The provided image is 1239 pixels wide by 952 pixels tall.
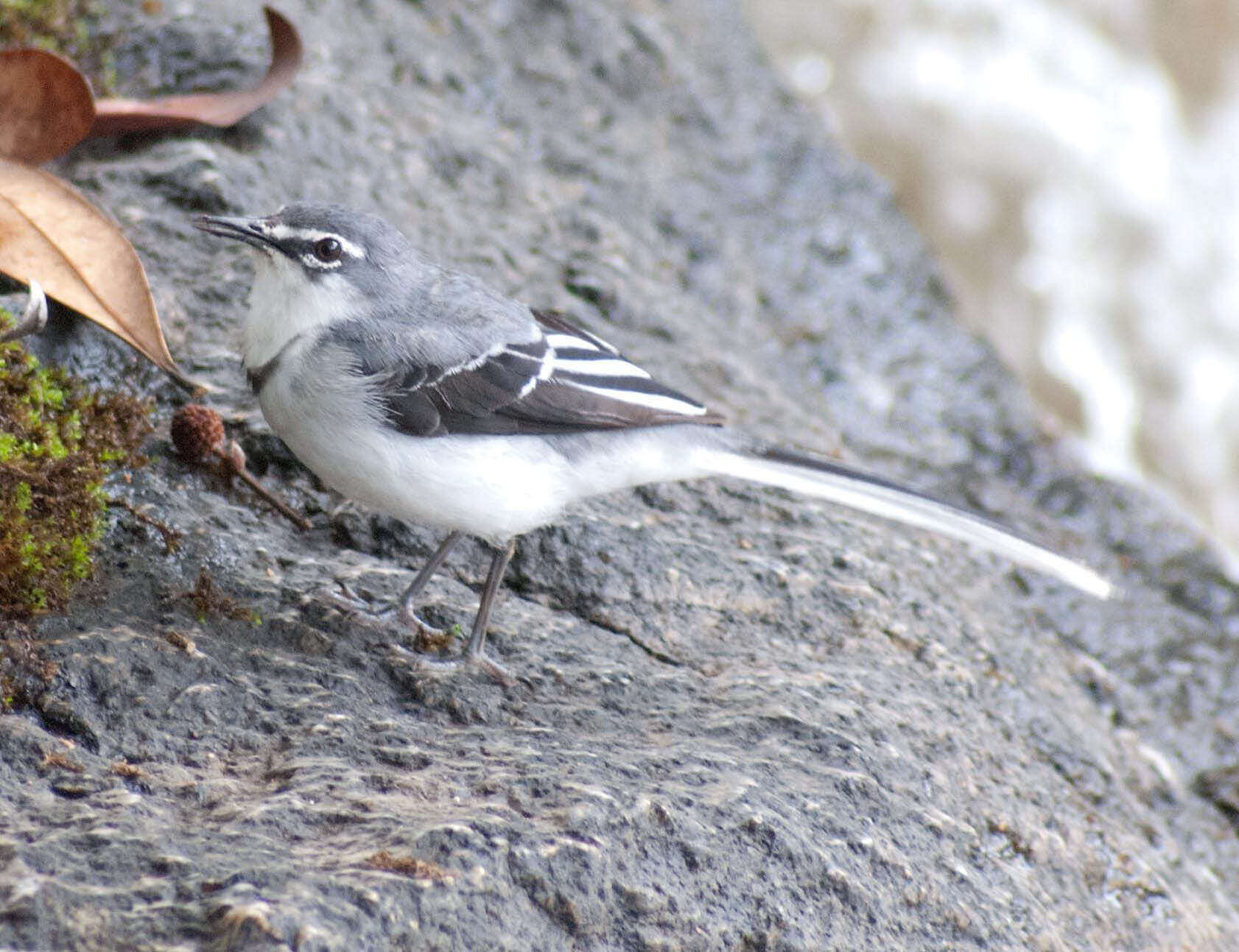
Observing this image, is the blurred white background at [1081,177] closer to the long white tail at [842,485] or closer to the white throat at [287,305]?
the long white tail at [842,485]

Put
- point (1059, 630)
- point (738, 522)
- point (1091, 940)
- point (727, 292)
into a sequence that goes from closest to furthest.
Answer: point (1091, 940) → point (738, 522) → point (1059, 630) → point (727, 292)

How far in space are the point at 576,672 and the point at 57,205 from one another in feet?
7.03

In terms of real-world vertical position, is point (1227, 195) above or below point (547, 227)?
above

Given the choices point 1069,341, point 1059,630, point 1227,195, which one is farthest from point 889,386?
point 1227,195

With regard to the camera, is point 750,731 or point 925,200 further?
point 925,200

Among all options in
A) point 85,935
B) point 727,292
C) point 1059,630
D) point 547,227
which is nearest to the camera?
point 85,935

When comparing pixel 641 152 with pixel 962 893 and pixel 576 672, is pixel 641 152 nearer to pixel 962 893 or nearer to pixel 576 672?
pixel 576 672

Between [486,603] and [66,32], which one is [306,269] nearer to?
[486,603]

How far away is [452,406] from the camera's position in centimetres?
411

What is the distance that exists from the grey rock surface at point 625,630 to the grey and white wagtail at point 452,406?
1.20 feet

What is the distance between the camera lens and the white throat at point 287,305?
4.16 m

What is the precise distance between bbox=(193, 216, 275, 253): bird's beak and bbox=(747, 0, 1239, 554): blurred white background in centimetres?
701

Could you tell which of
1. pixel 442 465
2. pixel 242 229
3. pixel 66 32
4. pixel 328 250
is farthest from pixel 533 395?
pixel 66 32

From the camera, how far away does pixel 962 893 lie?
347 cm
